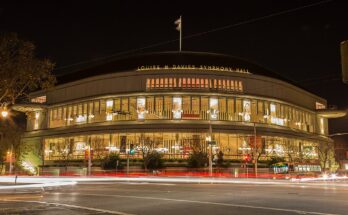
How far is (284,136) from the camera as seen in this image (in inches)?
4060

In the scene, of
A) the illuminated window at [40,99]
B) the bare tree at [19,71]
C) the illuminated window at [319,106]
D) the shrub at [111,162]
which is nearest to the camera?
the bare tree at [19,71]

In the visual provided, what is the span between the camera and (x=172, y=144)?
93.3 m

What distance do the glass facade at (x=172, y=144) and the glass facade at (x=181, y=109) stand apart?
416 cm

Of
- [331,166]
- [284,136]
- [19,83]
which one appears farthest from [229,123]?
[19,83]

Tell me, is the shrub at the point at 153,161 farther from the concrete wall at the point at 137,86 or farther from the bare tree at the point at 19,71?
the bare tree at the point at 19,71

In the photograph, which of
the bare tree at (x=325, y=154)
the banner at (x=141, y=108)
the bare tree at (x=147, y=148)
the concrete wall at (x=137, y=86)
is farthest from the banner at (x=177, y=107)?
the bare tree at (x=325, y=154)

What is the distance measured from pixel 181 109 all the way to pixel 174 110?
168 cm

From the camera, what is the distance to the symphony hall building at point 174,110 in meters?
93.8

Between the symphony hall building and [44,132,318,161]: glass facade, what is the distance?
0.73 feet

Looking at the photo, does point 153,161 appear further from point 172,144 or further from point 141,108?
point 141,108

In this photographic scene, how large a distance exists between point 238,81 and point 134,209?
8506cm

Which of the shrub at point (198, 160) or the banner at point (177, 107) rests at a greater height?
the banner at point (177, 107)

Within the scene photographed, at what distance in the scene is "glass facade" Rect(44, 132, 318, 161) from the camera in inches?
3612

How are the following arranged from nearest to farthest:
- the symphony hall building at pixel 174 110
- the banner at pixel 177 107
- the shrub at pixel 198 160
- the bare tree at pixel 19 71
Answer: the bare tree at pixel 19 71 < the shrub at pixel 198 160 < the symphony hall building at pixel 174 110 < the banner at pixel 177 107
